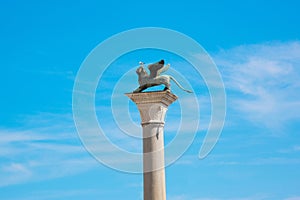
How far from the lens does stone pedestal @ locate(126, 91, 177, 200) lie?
29000 mm

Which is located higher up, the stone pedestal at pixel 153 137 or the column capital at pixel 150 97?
the column capital at pixel 150 97

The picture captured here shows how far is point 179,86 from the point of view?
31.5 meters

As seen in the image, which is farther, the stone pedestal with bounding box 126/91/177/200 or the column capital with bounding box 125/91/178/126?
the column capital with bounding box 125/91/178/126

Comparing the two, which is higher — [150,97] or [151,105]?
[150,97]

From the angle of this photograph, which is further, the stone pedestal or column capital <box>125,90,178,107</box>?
column capital <box>125,90,178,107</box>

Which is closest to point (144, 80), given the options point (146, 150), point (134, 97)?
point (134, 97)

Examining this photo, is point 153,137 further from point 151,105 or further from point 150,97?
point 150,97

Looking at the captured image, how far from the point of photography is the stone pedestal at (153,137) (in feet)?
95.1

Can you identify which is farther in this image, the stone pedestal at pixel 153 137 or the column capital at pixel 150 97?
the column capital at pixel 150 97

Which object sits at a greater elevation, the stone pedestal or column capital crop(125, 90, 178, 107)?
column capital crop(125, 90, 178, 107)

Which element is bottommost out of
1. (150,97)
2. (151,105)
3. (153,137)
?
(153,137)

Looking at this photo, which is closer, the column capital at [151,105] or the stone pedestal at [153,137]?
the stone pedestal at [153,137]

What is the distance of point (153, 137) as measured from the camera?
97.1 feet

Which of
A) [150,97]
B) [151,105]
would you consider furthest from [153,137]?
[150,97]
